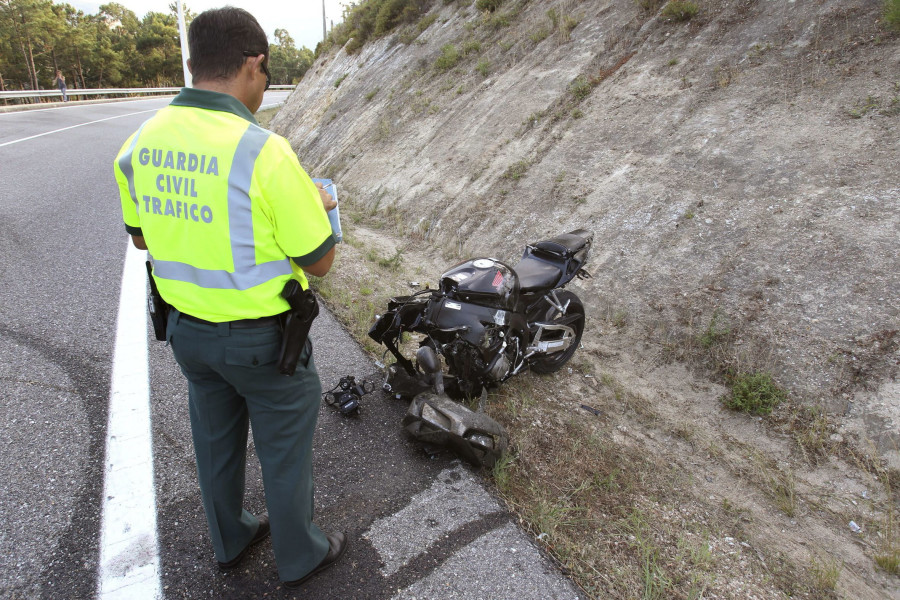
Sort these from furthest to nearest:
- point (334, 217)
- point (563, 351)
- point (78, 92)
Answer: point (78, 92) < point (563, 351) < point (334, 217)

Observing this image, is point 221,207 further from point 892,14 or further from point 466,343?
point 892,14

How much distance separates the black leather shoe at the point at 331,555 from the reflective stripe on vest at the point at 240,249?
1343 millimetres

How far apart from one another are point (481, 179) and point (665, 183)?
9.79 feet

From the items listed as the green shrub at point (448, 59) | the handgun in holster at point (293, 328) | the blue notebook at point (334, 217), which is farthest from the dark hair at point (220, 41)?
the green shrub at point (448, 59)

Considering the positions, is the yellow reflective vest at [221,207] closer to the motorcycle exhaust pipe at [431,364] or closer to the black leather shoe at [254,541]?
the black leather shoe at [254,541]

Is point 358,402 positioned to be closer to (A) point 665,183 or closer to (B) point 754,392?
(B) point 754,392

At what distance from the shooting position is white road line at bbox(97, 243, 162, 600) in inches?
92.0

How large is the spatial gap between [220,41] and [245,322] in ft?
3.38

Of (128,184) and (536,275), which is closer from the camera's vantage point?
(128,184)

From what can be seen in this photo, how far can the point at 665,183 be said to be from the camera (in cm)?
648

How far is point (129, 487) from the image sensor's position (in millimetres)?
2846

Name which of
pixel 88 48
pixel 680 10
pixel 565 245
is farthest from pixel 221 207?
pixel 88 48

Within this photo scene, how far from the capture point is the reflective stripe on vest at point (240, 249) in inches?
72.8

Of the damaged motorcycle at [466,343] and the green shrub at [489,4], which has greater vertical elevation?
the green shrub at [489,4]
